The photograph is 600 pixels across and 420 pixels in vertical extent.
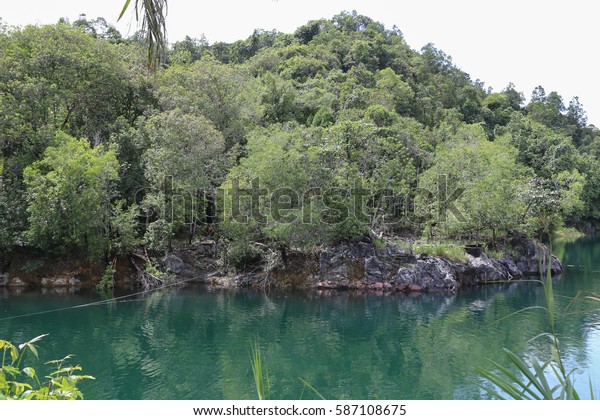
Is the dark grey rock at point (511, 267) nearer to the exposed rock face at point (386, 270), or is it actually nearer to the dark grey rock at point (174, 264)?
the exposed rock face at point (386, 270)

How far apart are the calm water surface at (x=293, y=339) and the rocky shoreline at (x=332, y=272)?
1.11 meters

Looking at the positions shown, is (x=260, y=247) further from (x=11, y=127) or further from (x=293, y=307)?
(x=11, y=127)

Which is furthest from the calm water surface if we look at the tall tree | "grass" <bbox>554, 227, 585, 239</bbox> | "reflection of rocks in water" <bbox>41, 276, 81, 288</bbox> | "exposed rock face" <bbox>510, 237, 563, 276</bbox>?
"grass" <bbox>554, 227, 585, 239</bbox>

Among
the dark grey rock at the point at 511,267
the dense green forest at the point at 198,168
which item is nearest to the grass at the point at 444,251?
the dense green forest at the point at 198,168

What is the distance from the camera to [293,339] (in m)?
14.0

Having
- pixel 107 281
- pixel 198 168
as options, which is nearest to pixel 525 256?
pixel 198 168

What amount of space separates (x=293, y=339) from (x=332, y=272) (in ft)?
24.4

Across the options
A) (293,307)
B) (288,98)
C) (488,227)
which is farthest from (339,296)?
(288,98)

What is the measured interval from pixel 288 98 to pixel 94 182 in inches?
570

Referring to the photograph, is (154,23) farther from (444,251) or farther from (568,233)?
(568,233)

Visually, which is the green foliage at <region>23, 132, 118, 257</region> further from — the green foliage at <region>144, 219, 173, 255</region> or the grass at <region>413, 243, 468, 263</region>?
the grass at <region>413, 243, 468, 263</region>

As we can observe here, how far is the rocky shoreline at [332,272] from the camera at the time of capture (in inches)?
814

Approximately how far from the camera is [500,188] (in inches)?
900
